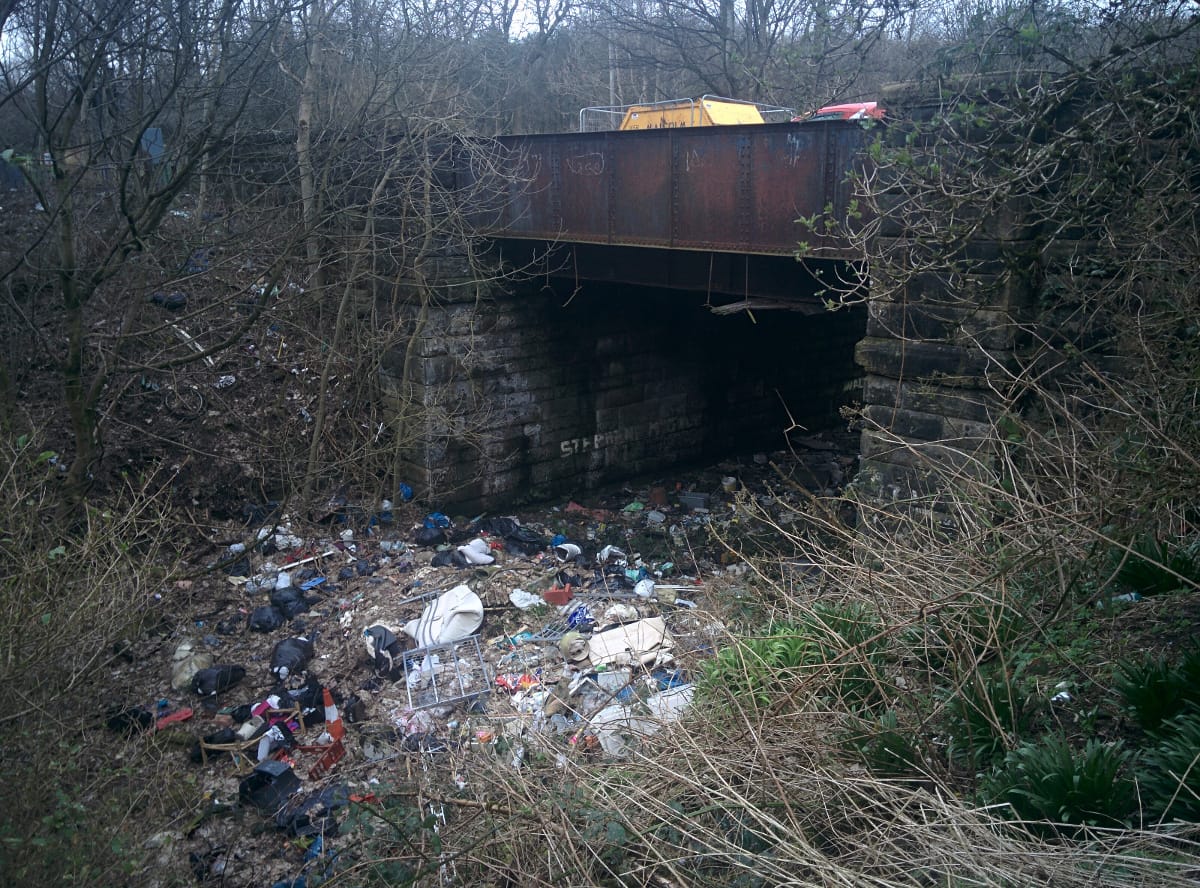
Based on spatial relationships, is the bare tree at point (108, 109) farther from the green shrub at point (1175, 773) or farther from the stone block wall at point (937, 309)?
the green shrub at point (1175, 773)

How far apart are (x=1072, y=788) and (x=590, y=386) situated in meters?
10.4

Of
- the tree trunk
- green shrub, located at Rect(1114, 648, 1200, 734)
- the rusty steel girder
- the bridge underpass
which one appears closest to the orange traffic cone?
the bridge underpass

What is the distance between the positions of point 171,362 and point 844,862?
683 centimetres

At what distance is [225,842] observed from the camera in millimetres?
6098

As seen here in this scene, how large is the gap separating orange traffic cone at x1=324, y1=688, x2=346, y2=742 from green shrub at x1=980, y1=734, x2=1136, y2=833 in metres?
5.15

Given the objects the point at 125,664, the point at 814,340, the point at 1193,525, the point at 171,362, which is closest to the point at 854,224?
the point at 1193,525

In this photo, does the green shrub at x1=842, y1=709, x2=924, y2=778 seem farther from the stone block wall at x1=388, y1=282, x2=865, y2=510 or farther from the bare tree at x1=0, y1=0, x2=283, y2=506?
the bare tree at x1=0, y1=0, x2=283, y2=506

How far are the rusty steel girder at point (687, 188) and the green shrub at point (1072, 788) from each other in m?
4.60

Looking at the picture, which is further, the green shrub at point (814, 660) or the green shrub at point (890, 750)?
the green shrub at point (814, 660)

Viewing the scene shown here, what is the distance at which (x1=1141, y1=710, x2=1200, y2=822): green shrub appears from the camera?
3.22 meters

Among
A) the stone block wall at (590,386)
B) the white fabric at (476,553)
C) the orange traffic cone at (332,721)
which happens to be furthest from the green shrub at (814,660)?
the stone block wall at (590,386)

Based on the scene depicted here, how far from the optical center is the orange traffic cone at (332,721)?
711cm

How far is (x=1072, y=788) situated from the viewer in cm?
334

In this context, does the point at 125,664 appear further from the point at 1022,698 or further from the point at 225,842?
the point at 1022,698
